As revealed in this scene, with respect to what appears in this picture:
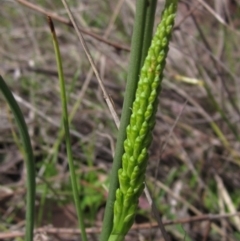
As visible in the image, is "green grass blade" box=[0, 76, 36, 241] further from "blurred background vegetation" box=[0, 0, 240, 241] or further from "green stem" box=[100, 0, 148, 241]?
"blurred background vegetation" box=[0, 0, 240, 241]

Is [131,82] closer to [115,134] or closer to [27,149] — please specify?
[27,149]

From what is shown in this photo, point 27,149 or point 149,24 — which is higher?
point 149,24

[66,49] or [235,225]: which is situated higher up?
[66,49]

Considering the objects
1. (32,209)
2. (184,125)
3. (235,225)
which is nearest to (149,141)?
(32,209)

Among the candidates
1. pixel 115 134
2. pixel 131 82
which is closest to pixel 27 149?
pixel 131 82

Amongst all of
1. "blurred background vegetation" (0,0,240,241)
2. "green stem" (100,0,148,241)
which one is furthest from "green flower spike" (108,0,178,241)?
"blurred background vegetation" (0,0,240,241)

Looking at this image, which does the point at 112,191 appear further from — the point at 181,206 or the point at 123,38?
the point at 123,38

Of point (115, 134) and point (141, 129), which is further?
point (115, 134)
